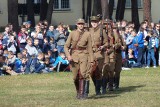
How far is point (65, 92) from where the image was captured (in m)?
18.5

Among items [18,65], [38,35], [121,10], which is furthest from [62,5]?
[18,65]

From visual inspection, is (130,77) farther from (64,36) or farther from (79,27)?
(79,27)

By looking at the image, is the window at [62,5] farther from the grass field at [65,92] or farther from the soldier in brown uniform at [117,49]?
the soldier in brown uniform at [117,49]

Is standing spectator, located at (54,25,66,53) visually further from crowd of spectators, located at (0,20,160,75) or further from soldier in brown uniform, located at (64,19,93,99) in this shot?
soldier in brown uniform, located at (64,19,93,99)

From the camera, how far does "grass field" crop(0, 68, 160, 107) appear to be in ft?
51.9

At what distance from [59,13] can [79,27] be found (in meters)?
40.1

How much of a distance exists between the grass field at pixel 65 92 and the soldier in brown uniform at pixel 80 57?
42 centimetres

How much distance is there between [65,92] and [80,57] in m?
2.34

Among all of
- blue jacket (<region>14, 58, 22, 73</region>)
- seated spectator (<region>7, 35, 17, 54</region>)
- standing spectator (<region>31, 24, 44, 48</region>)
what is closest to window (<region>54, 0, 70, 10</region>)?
standing spectator (<region>31, 24, 44, 48</region>)

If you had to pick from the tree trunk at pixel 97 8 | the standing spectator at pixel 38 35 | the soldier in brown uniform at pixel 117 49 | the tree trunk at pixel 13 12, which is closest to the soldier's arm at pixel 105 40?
the soldier in brown uniform at pixel 117 49

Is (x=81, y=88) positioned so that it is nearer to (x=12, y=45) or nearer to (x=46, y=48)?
(x=12, y=45)

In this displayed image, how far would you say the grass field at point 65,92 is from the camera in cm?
1580

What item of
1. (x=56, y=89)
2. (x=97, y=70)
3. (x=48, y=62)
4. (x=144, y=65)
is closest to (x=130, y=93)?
(x=97, y=70)

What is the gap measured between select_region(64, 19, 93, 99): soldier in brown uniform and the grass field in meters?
0.42
